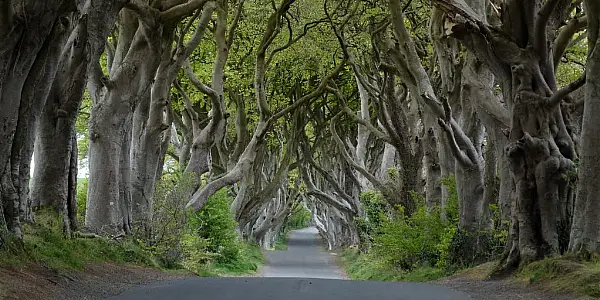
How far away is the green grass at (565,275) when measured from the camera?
882 cm

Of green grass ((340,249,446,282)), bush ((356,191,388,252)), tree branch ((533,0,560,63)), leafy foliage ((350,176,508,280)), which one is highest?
Result: tree branch ((533,0,560,63))

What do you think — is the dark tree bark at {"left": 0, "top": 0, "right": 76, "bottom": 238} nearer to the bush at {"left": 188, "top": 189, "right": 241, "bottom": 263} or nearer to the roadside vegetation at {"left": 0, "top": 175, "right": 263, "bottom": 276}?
the roadside vegetation at {"left": 0, "top": 175, "right": 263, "bottom": 276}

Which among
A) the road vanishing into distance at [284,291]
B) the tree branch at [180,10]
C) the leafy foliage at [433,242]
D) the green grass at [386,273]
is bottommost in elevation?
the green grass at [386,273]

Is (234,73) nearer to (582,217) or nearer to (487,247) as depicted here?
(487,247)

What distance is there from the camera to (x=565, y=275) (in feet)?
32.1

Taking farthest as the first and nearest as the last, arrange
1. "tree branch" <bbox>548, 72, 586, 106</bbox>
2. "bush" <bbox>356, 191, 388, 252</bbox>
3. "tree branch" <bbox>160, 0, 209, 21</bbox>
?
"bush" <bbox>356, 191, 388, 252</bbox> → "tree branch" <bbox>160, 0, 209, 21</bbox> → "tree branch" <bbox>548, 72, 586, 106</bbox>

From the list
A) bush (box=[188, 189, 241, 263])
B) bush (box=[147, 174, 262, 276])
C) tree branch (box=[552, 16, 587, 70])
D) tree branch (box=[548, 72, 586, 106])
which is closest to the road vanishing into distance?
tree branch (box=[548, 72, 586, 106])

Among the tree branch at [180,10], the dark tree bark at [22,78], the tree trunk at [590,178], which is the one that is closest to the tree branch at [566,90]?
the tree trunk at [590,178]

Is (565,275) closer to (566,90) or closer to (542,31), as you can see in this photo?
(566,90)

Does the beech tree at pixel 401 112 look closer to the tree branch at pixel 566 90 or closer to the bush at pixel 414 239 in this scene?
the tree branch at pixel 566 90

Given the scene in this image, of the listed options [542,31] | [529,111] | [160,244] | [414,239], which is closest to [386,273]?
[414,239]

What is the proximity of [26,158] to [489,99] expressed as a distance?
886 centimetres

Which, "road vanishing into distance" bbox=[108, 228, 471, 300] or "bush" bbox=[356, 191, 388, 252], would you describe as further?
"bush" bbox=[356, 191, 388, 252]

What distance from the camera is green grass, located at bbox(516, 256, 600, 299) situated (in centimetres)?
882
